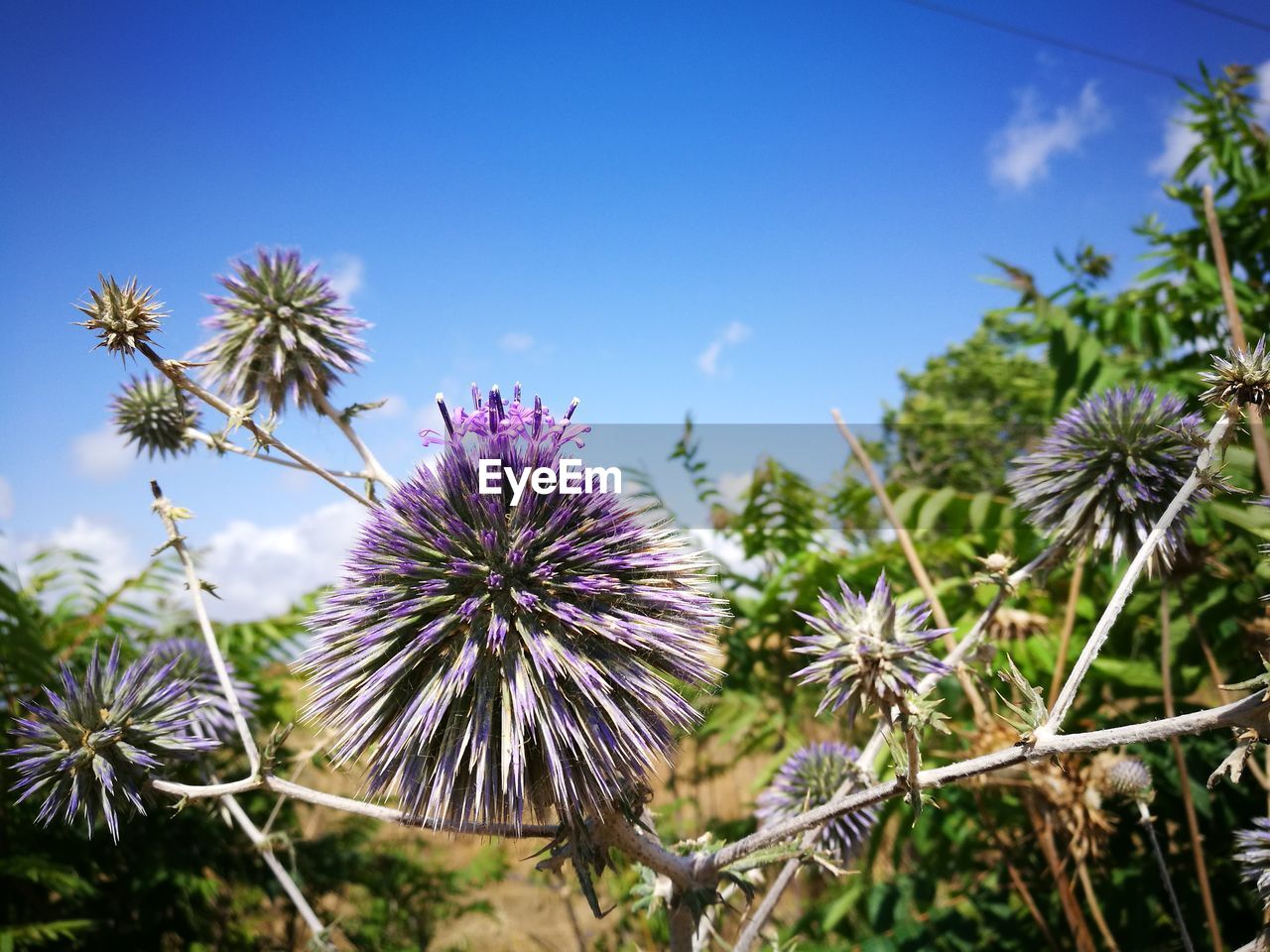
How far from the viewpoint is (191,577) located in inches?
67.9

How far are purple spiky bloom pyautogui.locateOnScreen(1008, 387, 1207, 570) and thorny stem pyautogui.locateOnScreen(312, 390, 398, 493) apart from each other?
144cm

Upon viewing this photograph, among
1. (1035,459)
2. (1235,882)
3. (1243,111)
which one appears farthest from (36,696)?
(1243,111)

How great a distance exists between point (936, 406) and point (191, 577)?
13087 mm

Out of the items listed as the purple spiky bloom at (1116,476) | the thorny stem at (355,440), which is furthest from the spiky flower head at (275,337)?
the purple spiky bloom at (1116,476)

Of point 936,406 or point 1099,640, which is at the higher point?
point 936,406

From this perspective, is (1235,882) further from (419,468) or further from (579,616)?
(419,468)

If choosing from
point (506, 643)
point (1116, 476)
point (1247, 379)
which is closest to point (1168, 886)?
point (1116, 476)

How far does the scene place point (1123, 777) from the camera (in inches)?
82.0

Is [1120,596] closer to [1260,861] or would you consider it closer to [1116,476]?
[1116,476]

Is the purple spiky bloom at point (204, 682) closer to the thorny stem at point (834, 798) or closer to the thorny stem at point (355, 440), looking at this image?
the thorny stem at point (355, 440)

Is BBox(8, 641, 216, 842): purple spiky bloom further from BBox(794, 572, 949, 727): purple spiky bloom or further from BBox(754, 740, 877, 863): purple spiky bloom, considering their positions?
BBox(754, 740, 877, 863): purple spiky bloom

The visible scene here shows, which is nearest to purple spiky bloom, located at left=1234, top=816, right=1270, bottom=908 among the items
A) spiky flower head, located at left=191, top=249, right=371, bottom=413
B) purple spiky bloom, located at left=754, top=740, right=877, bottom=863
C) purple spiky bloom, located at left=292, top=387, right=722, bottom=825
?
purple spiky bloom, located at left=754, top=740, right=877, bottom=863

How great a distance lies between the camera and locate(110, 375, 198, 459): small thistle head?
236cm

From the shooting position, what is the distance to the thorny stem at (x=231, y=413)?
1.55 metres
